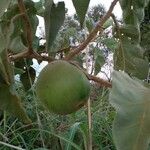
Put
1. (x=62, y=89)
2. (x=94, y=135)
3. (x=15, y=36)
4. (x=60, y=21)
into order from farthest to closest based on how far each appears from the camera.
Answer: (x=94, y=135), (x=15, y=36), (x=60, y=21), (x=62, y=89)

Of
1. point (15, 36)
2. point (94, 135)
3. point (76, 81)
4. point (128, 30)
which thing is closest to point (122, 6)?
point (128, 30)

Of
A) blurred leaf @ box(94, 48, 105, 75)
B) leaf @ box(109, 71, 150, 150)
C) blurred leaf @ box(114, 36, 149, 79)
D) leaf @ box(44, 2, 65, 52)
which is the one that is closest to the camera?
leaf @ box(109, 71, 150, 150)

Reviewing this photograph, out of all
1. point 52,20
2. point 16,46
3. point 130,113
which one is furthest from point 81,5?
point 130,113

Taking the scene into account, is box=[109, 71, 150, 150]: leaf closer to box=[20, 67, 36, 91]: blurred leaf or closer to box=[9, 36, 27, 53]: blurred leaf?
box=[9, 36, 27, 53]: blurred leaf

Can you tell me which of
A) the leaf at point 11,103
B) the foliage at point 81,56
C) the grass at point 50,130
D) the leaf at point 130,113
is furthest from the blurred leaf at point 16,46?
the grass at point 50,130

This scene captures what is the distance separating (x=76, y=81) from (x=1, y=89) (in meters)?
0.15

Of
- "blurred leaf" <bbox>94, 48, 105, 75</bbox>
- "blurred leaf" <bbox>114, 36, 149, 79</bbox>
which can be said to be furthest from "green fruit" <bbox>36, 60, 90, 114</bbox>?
"blurred leaf" <bbox>94, 48, 105, 75</bbox>

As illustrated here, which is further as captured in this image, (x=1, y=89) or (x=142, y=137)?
(x=1, y=89)

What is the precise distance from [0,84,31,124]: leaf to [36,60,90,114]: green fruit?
63 mm

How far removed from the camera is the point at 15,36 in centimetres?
105

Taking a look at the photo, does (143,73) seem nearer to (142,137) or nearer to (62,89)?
(62,89)

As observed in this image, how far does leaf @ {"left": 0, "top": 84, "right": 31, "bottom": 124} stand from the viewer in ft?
2.63

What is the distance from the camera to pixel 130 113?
0.54 metres

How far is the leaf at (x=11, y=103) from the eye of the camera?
0.80m
